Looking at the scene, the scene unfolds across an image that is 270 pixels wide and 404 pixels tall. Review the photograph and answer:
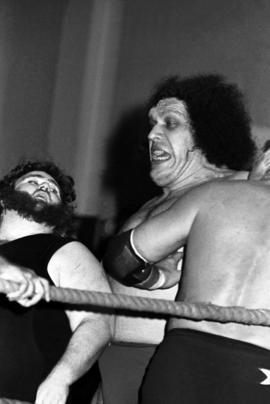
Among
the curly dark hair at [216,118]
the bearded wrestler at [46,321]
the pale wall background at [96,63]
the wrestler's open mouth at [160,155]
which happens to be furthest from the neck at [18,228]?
the pale wall background at [96,63]

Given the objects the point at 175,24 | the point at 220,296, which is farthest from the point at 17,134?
the point at 220,296

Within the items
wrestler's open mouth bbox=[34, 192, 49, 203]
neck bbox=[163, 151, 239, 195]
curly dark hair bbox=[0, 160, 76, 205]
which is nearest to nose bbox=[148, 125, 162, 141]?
neck bbox=[163, 151, 239, 195]

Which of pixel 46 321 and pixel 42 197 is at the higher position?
pixel 42 197

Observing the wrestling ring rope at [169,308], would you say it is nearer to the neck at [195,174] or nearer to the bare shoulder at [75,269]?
the bare shoulder at [75,269]

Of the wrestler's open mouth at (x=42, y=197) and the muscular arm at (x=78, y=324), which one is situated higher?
the wrestler's open mouth at (x=42, y=197)

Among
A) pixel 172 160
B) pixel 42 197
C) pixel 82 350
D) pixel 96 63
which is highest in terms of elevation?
pixel 96 63

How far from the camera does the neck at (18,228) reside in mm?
1937

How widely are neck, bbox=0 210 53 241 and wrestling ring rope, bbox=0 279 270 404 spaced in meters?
0.59

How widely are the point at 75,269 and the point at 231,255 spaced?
16.5 inches

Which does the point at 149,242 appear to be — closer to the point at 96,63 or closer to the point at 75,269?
the point at 75,269

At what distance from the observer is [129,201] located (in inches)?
183

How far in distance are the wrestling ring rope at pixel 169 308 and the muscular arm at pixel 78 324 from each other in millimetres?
256

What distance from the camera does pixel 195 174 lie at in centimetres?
224

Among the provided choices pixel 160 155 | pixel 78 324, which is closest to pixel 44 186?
pixel 160 155
